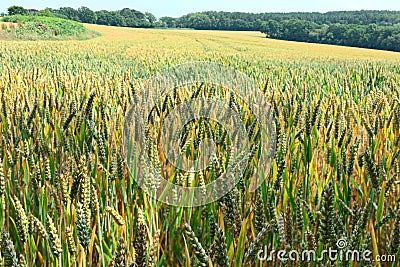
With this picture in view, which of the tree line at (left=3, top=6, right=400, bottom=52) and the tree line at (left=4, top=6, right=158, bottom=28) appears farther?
the tree line at (left=4, top=6, right=158, bottom=28)

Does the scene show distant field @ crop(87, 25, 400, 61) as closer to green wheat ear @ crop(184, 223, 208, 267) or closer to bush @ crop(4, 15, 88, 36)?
bush @ crop(4, 15, 88, 36)

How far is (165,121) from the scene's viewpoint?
164 cm

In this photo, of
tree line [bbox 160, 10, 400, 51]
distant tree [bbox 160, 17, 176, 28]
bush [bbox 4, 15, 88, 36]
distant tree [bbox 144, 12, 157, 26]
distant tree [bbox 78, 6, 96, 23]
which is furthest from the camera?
distant tree [bbox 160, 17, 176, 28]

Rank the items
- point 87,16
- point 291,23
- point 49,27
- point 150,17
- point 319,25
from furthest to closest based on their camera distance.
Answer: point 150,17, point 87,16, point 319,25, point 291,23, point 49,27

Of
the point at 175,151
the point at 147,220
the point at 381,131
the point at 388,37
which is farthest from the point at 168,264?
the point at 388,37

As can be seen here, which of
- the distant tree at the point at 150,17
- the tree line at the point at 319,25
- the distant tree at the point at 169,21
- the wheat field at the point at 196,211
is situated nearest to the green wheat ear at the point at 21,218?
the wheat field at the point at 196,211

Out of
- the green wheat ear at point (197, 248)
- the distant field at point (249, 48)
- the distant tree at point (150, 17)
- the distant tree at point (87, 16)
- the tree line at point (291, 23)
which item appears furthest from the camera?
the distant tree at point (150, 17)

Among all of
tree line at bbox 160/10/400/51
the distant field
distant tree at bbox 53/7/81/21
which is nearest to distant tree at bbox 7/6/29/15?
distant tree at bbox 53/7/81/21

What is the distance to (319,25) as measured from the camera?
63969 millimetres

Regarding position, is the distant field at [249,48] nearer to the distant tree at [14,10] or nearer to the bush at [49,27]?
the bush at [49,27]

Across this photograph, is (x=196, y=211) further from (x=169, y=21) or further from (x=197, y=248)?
(x=169, y=21)

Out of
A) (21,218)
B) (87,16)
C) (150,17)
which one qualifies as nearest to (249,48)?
(21,218)

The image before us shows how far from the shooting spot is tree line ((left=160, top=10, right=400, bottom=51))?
48.6 m

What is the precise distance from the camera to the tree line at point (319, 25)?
48625 millimetres
